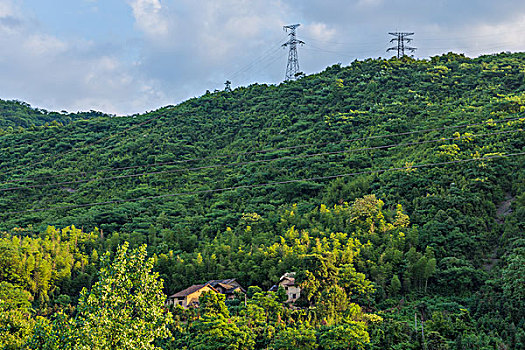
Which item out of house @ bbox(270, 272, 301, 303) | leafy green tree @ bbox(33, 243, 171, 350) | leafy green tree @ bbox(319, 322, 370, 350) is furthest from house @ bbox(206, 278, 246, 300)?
leafy green tree @ bbox(33, 243, 171, 350)

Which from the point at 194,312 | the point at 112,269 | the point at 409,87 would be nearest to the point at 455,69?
the point at 409,87

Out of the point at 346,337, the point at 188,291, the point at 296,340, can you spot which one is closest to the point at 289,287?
the point at 188,291

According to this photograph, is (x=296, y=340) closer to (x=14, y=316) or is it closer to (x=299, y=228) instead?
(x=14, y=316)

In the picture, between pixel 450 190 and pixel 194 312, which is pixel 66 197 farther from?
pixel 450 190

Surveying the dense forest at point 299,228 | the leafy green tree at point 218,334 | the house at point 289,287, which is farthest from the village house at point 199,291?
the leafy green tree at point 218,334

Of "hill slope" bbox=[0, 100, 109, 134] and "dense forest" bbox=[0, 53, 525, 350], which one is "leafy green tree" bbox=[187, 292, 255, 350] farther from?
"hill slope" bbox=[0, 100, 109, 134]

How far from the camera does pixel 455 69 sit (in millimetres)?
61000

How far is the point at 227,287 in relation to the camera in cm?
2842

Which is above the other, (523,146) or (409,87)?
(409,87)

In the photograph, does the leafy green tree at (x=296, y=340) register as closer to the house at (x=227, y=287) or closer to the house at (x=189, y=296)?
the house at (x=227, y=287)

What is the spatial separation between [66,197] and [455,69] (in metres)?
42.2

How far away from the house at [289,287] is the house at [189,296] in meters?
3.27

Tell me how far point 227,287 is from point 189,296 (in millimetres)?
1954

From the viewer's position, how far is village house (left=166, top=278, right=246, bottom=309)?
28016 millimetres
